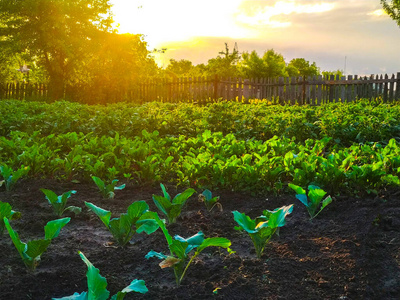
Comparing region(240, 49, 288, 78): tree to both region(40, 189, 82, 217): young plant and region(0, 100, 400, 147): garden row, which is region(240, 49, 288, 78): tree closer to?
region(0, 100, 400, 147): garden row

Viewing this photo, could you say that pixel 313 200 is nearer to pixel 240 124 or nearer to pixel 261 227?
pixel 261 227

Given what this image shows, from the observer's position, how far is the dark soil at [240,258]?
2.27 metres

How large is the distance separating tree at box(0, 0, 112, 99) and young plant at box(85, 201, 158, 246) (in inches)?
985

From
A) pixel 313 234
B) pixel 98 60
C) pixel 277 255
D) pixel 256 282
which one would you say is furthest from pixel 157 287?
pixel 98 60

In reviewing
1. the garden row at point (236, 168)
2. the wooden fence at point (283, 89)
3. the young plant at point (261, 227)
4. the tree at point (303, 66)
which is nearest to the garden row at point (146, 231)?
the young plant at point (261, 227)

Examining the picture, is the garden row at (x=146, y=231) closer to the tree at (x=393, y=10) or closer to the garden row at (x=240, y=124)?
the garden row at (x=240, y=124)

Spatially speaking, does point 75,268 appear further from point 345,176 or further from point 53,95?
point 53,95

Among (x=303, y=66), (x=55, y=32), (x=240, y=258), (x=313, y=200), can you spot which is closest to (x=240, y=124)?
(x=313, y=200)

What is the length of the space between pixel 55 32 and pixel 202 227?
2655 centimetres

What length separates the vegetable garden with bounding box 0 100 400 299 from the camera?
2324mm

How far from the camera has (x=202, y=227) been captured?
324 centimetres

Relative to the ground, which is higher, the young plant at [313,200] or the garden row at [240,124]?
the garden row at [240,124]

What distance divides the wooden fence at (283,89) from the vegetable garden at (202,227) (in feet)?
41.3

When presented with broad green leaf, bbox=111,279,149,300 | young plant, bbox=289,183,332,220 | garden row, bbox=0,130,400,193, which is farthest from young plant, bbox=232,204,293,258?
garden row, bbox=0,130,400,193
